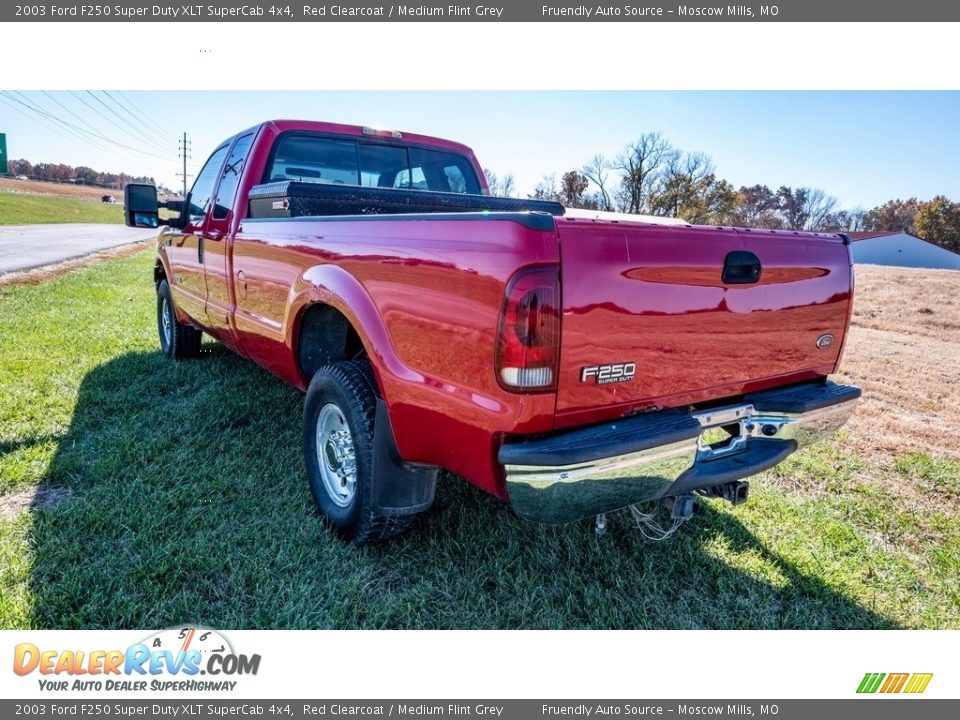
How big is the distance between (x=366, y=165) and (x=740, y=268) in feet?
9.49

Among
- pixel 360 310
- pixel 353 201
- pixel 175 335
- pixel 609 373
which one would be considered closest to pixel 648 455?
pixel 609 373

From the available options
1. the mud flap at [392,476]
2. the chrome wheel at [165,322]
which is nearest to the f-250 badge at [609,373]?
the mud flap at [392,476]

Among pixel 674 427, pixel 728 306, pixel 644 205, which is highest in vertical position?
pixel 644 205

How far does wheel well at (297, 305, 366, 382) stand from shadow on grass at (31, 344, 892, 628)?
0.70 metres

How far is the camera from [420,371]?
2.13 meters

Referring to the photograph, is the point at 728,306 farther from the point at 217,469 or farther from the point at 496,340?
the point at 217,469

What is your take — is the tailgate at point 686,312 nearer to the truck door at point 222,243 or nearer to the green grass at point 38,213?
the truck door at point 222,243

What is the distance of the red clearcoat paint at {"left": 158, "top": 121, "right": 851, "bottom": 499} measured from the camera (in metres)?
1.81

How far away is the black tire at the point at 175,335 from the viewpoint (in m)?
5.61

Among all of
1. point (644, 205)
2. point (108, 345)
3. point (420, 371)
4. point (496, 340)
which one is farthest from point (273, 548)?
point (644, 205)

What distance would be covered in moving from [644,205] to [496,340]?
1327 inches

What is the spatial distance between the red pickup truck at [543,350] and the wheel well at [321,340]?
0.5 inches

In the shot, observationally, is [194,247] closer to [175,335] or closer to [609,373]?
[175,335]

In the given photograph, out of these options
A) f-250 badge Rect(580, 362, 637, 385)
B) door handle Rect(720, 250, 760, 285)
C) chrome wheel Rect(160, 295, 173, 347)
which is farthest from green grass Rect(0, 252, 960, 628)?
chrome wheel Rect(160, 295, 173, 347)
